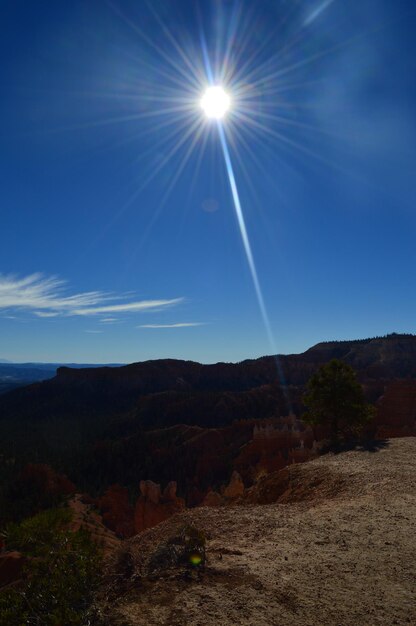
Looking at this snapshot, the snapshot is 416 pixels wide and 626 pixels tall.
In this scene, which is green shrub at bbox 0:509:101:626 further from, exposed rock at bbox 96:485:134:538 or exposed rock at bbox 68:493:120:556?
exposed rock at bbox 96:485:134:538

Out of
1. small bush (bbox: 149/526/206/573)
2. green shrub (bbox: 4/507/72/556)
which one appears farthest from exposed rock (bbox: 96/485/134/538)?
green shrub (bbox: 4/507/72/556)

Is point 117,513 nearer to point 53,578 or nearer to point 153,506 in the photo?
point 153,506

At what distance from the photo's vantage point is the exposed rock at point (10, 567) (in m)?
17.1

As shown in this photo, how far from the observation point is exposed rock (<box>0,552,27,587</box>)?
56.0 ft

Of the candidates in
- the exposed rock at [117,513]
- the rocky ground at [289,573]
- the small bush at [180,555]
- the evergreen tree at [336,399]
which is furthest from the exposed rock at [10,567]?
the evergreen tree at [336,399]

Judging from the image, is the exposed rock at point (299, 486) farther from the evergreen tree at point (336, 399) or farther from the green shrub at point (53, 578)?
the green shrub at point (53, 578)

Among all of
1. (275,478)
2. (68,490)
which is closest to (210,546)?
(275,478)

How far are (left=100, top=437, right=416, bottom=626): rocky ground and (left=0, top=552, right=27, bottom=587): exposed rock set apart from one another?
29.8ft

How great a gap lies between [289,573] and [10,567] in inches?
646

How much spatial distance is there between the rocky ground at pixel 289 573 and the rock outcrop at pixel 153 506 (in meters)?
20.8

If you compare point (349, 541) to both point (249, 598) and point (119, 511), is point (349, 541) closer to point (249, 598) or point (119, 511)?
point (249, 598)

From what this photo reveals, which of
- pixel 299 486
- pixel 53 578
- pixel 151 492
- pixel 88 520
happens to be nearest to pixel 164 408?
pixel 151 492

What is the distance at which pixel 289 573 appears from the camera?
7098 millimetres

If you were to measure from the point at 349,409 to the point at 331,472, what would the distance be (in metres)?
9.49
